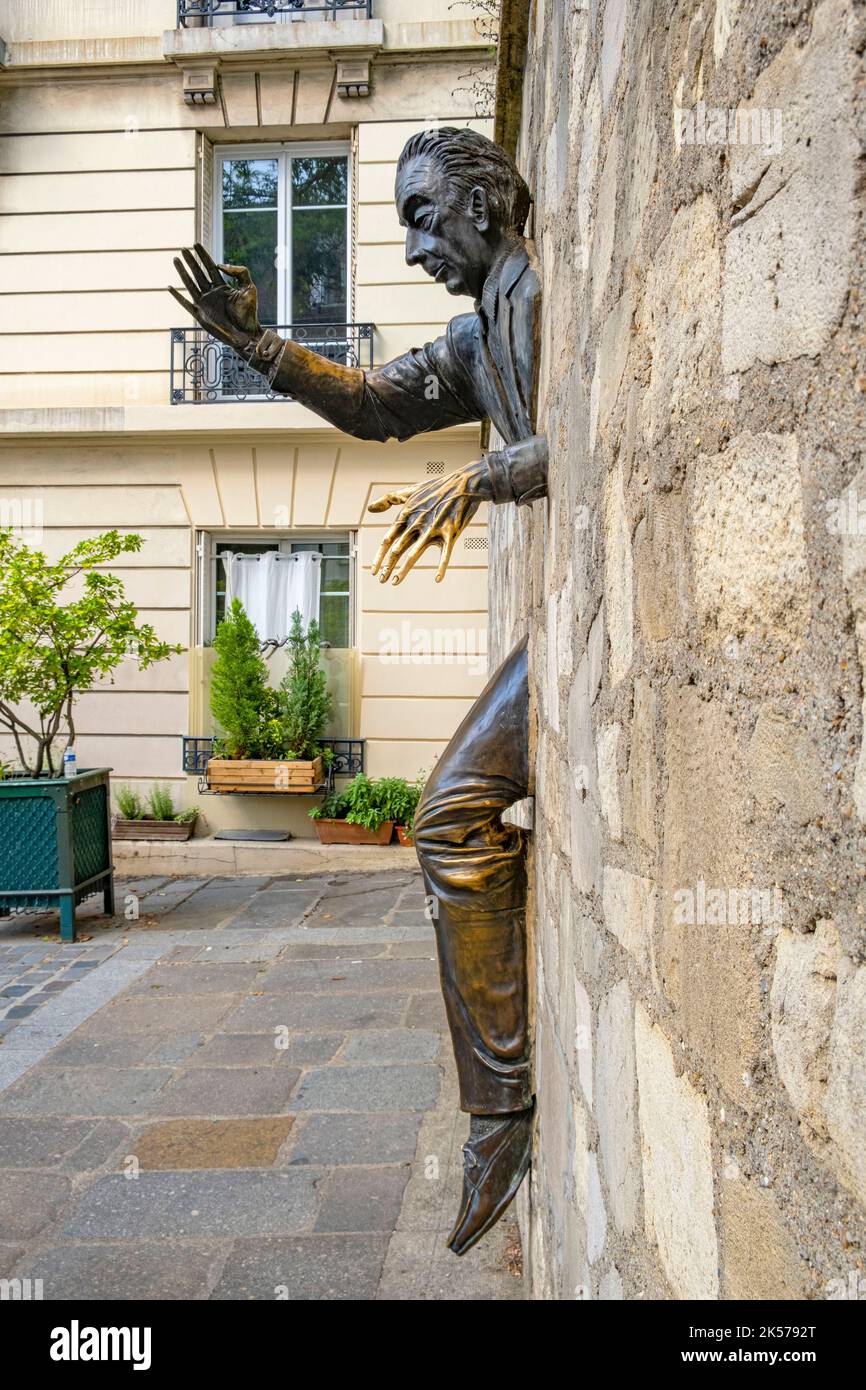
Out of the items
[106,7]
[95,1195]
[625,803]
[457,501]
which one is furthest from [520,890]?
[106,7]

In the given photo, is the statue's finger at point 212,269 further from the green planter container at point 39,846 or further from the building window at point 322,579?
the building window at point 322,579

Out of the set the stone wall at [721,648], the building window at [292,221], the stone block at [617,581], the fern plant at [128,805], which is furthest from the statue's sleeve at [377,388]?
the building window at [292,221]

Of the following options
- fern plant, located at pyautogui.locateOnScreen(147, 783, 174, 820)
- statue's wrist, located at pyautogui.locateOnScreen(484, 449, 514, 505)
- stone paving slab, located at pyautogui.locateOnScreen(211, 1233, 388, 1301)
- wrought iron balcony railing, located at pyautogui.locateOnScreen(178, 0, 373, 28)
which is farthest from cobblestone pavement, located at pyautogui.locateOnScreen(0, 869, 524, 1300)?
wrought iron balcony railing, located at pyautogui.locateOnScreen(178, 0, 373, 28)

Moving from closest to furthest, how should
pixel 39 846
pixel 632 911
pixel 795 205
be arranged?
pixel 795 205
pixel 632 911
pixel 39 846

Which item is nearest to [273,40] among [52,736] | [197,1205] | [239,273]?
[52,736]

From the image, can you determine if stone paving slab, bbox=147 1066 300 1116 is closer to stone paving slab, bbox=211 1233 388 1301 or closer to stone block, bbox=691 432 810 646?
stone paving slab, bbox=211 1233 388 1301

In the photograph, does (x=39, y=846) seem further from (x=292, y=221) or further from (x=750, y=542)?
(x=750, y=542)

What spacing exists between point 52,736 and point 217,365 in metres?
4.15

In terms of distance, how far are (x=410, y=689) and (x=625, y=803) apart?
325 inches

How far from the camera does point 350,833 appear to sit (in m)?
9.00

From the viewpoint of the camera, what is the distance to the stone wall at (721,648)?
649 mm

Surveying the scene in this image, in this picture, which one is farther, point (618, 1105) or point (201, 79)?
point (201, 79)

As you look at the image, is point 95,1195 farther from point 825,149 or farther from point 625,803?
point 825,149

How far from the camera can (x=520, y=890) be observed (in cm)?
266
